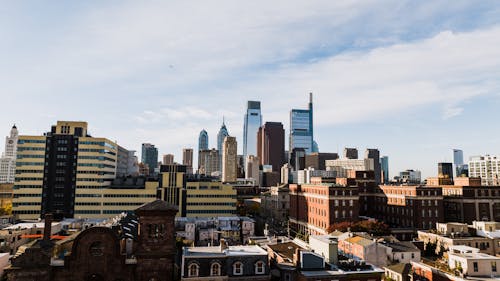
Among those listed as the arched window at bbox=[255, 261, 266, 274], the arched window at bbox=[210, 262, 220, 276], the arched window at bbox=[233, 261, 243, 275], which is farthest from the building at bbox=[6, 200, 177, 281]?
the arched window at bbox=[255, 261, 266, 274]

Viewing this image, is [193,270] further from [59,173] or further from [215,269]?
[59,173]

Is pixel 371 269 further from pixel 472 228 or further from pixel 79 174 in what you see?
pixel 79 174

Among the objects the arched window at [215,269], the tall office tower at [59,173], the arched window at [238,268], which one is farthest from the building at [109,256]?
the tall office tower at [59,173]

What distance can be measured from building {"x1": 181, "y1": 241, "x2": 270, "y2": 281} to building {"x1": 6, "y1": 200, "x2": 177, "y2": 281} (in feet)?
7.61

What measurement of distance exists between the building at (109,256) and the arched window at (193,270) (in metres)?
2.02

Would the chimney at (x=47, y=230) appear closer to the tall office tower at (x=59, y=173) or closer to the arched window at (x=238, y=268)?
the arched window at (x=238, y=268)

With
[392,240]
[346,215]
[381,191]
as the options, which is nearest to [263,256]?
[392,240]

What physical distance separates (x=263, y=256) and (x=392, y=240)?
4561 centimetres

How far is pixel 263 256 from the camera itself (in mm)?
44562

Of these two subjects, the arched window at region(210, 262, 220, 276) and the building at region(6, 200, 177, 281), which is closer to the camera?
the building at region(6, 200, 177, 281)

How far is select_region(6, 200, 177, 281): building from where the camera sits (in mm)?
38594

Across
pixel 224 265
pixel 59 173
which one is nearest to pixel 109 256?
pixel 224 265

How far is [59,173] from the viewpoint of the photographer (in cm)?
14712

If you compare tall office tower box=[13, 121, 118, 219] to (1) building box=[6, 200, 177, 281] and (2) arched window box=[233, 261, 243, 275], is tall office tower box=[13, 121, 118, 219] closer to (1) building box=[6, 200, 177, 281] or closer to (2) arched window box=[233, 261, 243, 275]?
(1) building box=[6, 200, 177, 281]
